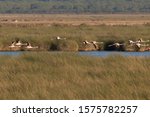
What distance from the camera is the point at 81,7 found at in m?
162

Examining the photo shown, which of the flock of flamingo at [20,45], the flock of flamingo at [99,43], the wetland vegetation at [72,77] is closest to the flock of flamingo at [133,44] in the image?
the flock of flamingo at [99,43]

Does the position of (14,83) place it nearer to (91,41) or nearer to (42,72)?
(42,72)

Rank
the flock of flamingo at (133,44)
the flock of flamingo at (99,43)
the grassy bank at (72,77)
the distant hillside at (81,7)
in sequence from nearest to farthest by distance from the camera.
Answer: the grassy bank at (72,77) → the flock of flamingo at (133,44) → the flock of flamingo at (99,43) → the distant hillside at (81,7)

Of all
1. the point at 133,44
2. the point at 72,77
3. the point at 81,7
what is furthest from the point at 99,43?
the point at 81,7

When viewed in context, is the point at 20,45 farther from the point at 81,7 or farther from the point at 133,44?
the point at 81,7

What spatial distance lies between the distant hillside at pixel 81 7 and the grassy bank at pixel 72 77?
136782 mm

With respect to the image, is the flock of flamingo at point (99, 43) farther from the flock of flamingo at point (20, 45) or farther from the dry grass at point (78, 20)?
the dry grass at point (78, 20)

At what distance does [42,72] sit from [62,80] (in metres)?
1.37

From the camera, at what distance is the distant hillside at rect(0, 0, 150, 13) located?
158 meters

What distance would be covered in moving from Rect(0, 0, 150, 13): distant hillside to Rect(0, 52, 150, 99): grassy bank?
136782mm

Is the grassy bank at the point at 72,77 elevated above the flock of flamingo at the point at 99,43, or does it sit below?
above

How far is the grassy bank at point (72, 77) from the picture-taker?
38.4ft

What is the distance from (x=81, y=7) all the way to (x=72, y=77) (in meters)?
149

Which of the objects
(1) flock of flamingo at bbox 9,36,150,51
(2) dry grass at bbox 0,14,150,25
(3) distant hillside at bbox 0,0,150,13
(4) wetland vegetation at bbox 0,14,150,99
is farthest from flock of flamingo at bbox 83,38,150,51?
(3) distant hillside at bbox 0,0,150,13
